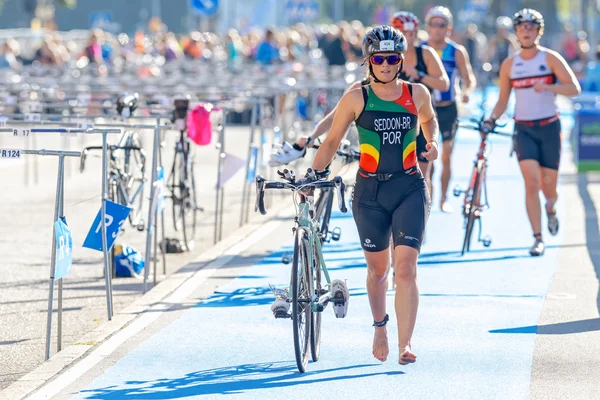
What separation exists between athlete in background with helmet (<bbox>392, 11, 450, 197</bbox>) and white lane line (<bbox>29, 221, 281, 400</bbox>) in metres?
1.92

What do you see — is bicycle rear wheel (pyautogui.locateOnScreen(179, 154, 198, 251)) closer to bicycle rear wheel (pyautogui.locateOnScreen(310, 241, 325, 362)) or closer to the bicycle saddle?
the bicycle saddle

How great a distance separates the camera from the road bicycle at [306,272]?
719 centimetres

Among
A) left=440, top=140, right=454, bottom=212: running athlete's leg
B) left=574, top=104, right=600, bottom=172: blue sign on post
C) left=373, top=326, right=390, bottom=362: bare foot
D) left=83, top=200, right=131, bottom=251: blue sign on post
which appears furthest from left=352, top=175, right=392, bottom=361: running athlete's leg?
left=574, top=104, right=600, bottom=172: blue sign on post

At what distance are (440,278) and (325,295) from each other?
3.43m

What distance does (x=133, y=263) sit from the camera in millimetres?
11453

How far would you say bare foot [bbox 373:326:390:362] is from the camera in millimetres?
7504

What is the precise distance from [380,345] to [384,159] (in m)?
1.01

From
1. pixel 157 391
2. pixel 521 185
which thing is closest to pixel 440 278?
pixel 157 391

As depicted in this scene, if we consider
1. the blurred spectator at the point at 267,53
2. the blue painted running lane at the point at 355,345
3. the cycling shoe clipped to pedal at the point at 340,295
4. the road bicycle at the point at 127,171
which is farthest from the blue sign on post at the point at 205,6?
the cycling shoe clipped to pedal at the point at 340,295

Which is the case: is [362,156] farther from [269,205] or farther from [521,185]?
[521,185]

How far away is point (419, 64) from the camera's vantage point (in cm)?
1177

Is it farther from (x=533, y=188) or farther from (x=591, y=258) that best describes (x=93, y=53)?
(x=591, y=258)

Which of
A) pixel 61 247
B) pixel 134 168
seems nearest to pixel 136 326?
pixel 61 247

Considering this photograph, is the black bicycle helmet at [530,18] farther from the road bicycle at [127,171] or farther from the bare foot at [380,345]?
the bare foot at [380,345]
